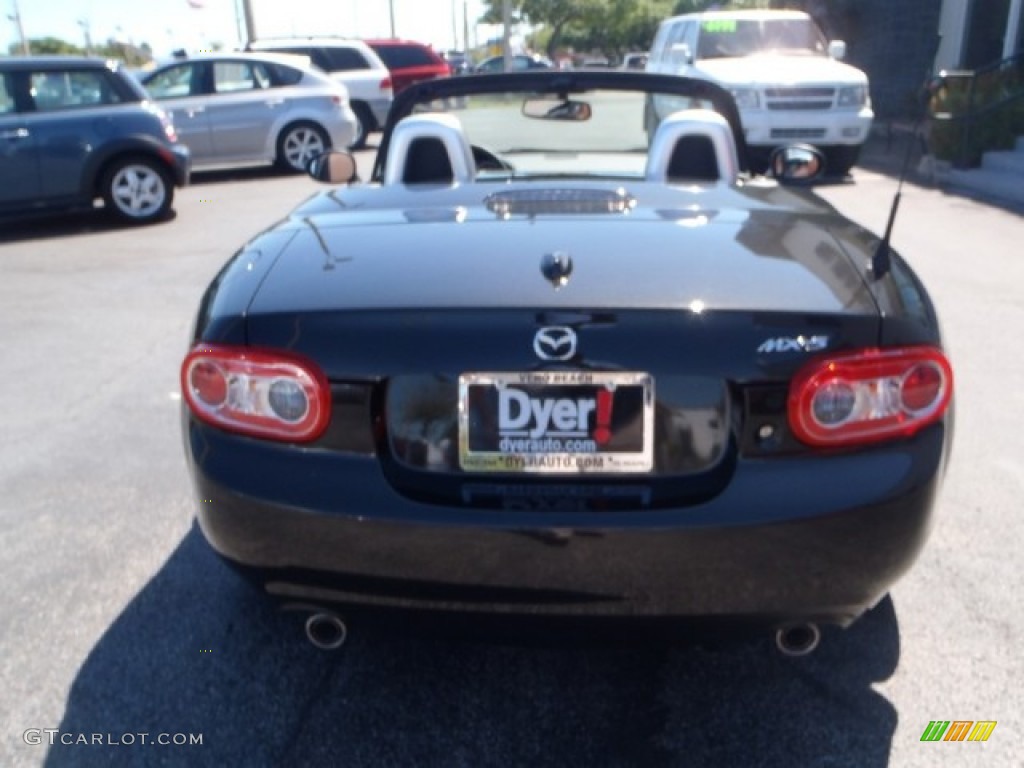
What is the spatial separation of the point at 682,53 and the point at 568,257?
13076 millimetres

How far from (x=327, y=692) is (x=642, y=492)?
3.63ft

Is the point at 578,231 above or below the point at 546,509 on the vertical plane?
above

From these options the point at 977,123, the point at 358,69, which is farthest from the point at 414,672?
the point at 358,69

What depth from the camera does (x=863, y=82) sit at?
13.3m

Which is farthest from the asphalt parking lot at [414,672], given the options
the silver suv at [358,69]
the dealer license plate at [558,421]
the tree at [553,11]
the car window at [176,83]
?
the tree at [553,11]

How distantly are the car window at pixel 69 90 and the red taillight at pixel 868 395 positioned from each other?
9.79 m

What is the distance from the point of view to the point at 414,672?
2.94 m

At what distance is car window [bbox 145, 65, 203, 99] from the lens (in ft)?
47.0

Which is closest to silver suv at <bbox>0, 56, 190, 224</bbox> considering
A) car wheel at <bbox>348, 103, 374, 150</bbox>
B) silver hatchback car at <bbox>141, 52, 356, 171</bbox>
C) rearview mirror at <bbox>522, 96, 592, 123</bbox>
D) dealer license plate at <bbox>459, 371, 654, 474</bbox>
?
silver hatchback car at <bbox>141, 52, 356, 171</bbox>

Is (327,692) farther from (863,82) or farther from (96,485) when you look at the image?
(863,82)

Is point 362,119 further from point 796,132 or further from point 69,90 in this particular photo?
point 69,90

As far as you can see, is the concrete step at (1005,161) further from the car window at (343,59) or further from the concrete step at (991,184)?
the car window at (343,59)

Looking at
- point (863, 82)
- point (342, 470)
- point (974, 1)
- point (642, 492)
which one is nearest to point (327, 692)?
point (342, 470)

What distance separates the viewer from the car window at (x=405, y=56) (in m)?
22.3
